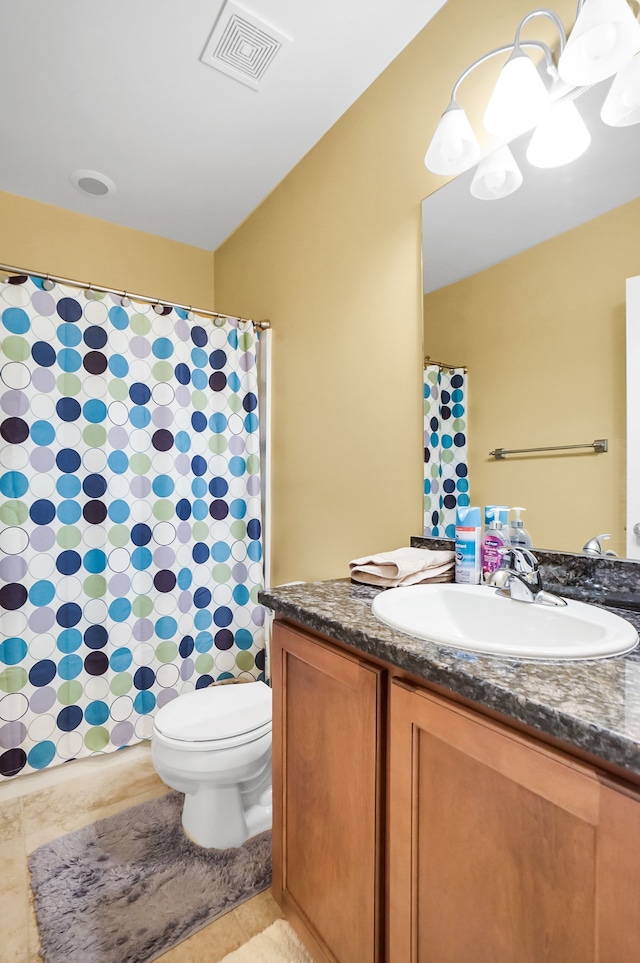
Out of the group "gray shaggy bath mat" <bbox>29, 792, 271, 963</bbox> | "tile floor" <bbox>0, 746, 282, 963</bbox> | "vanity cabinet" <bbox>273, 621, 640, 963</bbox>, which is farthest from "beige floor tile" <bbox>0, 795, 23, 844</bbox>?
"vanity cabinet" <bbox>273, 621, 640, 963</bbox>

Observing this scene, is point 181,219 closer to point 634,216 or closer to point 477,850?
point 634,216

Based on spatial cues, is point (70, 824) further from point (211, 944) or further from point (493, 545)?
point (493, 545)

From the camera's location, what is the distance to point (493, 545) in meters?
1.18

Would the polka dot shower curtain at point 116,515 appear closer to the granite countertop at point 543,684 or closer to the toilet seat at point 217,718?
the toilet seat at point 217,718

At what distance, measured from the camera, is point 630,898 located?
479 mm

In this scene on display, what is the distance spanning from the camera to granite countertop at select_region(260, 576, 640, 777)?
500 mm

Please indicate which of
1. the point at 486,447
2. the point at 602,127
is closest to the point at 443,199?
the point at 602,127

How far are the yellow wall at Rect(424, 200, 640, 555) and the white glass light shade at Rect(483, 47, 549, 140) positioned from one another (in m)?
0.30

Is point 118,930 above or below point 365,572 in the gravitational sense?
below

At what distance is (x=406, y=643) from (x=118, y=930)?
1150 mm

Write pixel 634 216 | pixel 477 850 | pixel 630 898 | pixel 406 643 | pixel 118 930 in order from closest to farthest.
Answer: pixel 630 898, pixel 477 850, pixel 406 643, pixel 634 216, pixel 118 930

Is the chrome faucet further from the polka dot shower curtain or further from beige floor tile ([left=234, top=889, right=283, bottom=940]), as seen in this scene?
the polka dot shower curtain

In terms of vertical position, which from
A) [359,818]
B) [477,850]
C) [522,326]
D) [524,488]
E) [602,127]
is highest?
[602,127]

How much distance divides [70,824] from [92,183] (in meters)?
2.55
